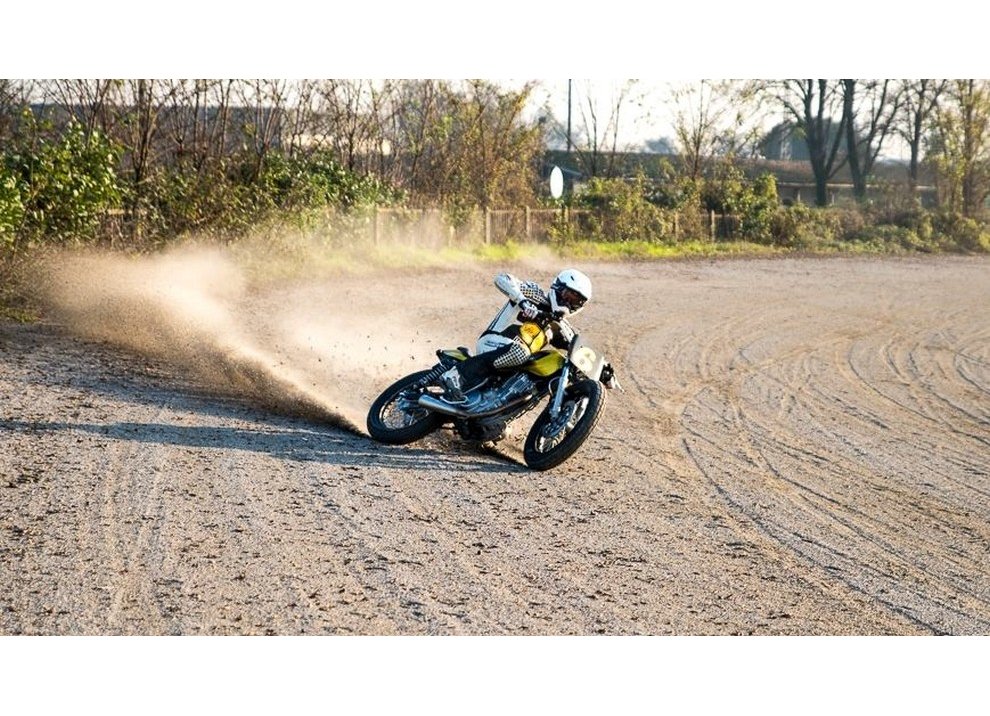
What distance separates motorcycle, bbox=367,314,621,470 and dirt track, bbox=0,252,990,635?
19 cm

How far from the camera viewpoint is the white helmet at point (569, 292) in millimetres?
10242

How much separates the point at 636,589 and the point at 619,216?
109 feet

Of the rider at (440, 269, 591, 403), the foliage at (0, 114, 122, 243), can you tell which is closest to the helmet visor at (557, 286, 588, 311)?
the rider at (440, 269, 591, 403)

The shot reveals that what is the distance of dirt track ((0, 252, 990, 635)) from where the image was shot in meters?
6.97

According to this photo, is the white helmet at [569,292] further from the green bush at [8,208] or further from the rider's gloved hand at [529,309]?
the green bush at [8,208]

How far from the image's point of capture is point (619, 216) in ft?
131

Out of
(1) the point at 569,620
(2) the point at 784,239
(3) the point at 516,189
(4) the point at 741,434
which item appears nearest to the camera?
(1) the point at 569,620

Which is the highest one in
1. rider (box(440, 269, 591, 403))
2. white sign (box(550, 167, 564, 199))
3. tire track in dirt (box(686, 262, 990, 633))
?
white sign (box(550, 167, 564, 199))

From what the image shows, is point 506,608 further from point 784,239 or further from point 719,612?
point 784,239

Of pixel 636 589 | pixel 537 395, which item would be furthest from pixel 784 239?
pixel 636 589

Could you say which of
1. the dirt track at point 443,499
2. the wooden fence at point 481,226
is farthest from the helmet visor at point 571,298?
the wooden fence at point 481,226

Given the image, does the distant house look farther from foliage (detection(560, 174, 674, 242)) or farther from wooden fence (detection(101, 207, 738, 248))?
foliage (detection(560, 174, 674, 242))

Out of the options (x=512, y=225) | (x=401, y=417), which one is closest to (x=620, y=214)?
(x=512, y=225)

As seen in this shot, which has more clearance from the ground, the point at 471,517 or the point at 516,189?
the point at 516,189
